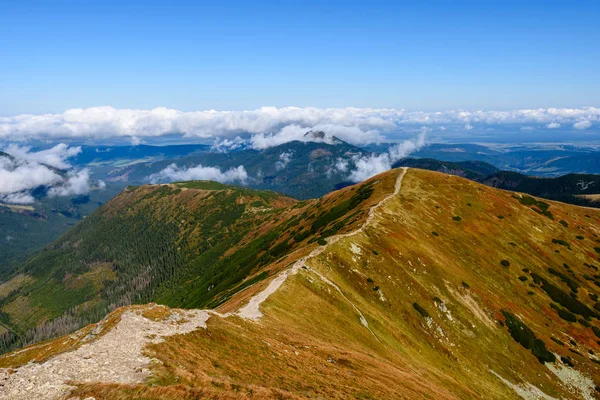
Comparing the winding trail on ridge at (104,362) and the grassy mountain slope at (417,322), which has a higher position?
the winding trail on ridge at (104,362)

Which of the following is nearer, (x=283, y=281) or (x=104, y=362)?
(x=104, y=362)

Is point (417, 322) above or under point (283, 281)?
under

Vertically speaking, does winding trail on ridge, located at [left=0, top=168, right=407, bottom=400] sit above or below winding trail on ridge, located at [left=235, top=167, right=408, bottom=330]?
above

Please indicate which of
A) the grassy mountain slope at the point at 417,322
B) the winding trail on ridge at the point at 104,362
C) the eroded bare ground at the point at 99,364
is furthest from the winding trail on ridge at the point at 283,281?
the eroded bare ground at the point at 99,364

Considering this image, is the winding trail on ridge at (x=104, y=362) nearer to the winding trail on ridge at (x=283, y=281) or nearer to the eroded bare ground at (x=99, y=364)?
the eroded bare ground at (x=99, y=364)

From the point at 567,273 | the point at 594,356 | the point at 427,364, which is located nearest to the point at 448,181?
the point at 567,273

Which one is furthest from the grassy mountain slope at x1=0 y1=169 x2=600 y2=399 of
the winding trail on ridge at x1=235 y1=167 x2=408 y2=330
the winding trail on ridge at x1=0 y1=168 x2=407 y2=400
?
the winding trail on ridge at x1=0 y1=168 x2=407 y2=400

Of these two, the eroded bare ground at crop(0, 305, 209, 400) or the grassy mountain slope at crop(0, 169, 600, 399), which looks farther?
the grassy mountain slope at crop(0, 169, 600, 399)

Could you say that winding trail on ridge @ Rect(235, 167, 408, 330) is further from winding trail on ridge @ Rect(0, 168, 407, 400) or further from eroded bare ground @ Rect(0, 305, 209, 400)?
eroded bare ground @ Rect(0, 305, 209, 400)

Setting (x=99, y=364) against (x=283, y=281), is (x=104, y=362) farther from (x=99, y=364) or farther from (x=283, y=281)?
(x=283, y=281)

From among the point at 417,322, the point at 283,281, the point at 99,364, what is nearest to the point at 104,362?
the point at 99,364
